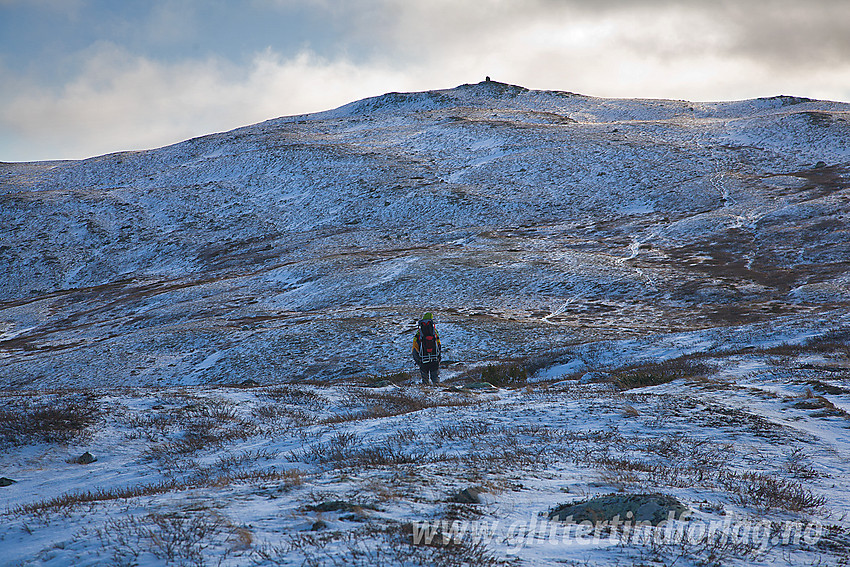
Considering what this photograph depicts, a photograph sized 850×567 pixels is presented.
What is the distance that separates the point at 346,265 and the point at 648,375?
3204 centimetres

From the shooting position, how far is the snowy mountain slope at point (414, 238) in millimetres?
28266

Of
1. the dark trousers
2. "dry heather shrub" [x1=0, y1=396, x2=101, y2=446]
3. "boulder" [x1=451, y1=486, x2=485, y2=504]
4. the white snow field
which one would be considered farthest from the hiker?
"boulder" [x1=451, y1=486, x2=485, y2=504]

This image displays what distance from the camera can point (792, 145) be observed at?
75500 millimetres

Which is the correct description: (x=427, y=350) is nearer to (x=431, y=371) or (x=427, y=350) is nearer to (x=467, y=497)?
(x=431, y=371)

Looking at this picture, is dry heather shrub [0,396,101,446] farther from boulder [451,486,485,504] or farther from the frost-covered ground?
boulder [451,486,485,504]

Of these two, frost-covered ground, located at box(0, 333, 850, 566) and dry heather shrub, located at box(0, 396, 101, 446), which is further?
dry heather shrub, located at box(0, 396, 101, 446)

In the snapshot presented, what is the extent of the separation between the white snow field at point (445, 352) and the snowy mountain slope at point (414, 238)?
37 centimetres

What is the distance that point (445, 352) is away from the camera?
2548cm

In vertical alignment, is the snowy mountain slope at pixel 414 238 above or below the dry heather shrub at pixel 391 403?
above

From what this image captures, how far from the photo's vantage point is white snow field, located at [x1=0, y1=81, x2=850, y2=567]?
227 inches

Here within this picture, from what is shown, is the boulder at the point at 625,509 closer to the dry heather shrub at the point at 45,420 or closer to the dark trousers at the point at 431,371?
the dry heather shrub at the point at 45,420

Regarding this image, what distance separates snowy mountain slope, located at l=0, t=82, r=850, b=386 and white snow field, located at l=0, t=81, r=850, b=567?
0.37 m

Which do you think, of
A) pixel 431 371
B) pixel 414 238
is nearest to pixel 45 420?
pixel 431 371

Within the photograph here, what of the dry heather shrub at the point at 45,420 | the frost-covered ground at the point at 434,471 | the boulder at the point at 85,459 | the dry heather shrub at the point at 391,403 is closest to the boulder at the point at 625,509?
the frost-covered ground at the point at 434,471
